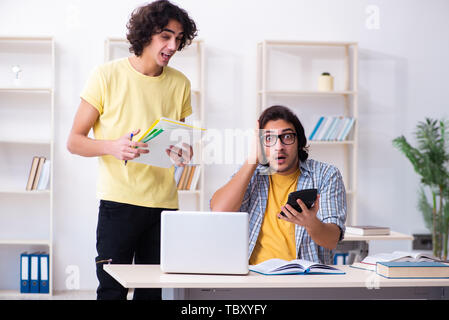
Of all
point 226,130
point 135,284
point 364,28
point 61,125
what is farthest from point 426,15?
point 135,284

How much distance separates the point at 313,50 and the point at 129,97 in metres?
2.60

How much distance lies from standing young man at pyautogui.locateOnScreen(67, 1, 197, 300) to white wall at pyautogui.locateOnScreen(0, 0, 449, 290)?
85.0 inches

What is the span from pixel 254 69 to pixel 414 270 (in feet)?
9.51

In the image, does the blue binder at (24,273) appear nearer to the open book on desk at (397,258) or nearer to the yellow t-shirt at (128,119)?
the yellow t-shirt at (128,119)

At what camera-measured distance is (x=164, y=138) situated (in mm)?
1809

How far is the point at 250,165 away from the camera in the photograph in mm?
1940

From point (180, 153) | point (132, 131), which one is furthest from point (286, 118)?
point (132, 131)

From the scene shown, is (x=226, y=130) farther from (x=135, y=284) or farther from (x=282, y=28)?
(x=135, y=284)

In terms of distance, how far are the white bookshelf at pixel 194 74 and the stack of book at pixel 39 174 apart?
907 millimetres

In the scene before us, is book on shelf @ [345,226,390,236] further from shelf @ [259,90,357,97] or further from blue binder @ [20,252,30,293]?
blue binder @ [20,252,30,293]

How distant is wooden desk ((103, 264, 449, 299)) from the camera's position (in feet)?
4.57

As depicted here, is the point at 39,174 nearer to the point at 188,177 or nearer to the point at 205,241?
the point at 188,177
